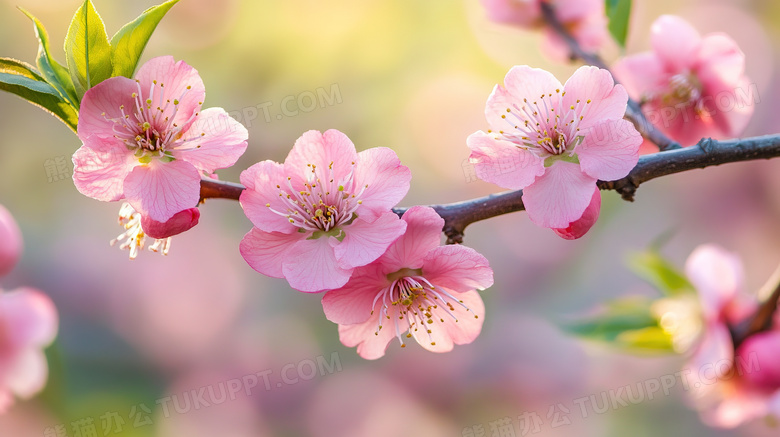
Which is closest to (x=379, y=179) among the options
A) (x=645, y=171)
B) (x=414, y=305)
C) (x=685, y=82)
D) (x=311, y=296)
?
(x=414, y=305)

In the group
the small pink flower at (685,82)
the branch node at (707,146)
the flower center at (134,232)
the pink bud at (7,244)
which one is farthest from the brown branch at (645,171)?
the pink bud at (7,244)

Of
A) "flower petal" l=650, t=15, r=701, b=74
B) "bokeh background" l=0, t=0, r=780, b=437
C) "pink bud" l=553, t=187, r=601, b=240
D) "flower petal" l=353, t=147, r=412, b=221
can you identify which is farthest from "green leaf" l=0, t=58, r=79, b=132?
"bokeh background" l=0, t=0, r=780, b=437

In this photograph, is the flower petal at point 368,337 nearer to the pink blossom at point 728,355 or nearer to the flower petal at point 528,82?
the flower petal at point 528,82

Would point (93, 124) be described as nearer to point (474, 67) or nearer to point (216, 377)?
point (216, 377)

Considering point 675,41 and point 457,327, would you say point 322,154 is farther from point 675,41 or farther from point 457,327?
point 675,41

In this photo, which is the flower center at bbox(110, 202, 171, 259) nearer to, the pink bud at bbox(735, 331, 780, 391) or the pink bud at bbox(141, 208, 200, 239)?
the pink bud at bbox(141, 208, 200, 239)

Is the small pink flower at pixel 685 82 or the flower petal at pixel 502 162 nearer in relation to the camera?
the flower petal at pixel 502 162

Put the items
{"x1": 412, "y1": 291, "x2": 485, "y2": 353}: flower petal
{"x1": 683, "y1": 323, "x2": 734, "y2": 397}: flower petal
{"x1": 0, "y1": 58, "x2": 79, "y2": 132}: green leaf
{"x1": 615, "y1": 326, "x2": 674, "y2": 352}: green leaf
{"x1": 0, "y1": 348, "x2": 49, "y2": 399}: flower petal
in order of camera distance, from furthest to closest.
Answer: {"x1": 0, "y1": 348, "x2": 49, "y2": 399}: flower petal, {"x1": 615, "y1": 326, "x2": 674, "y2": 352}: green leaf, {"x1": 683, "y1": 323, "x2": 734, "y2": 397}: flower petal, {"x1": 412, "y1": 291, "x2": 485, "y2": 353}: flower petal, {"x1": 0, "y1": 58, "x2": 79, "y2": 132}: green leaf
